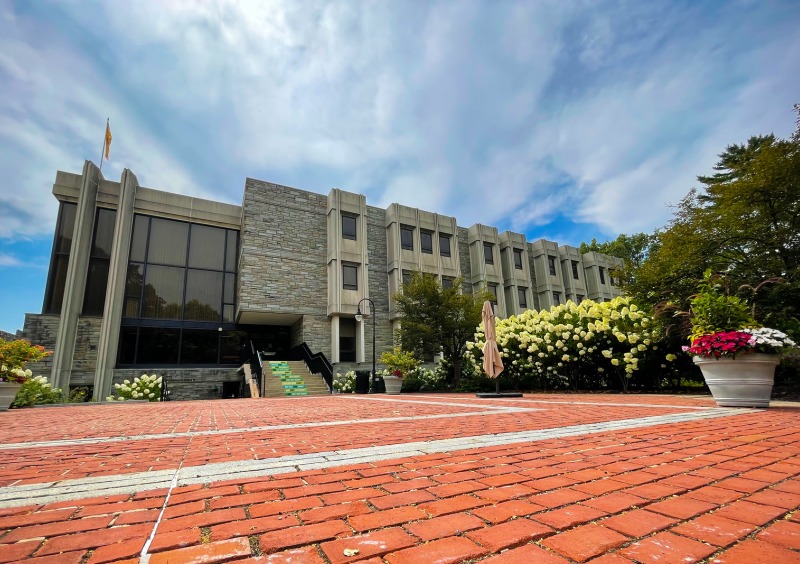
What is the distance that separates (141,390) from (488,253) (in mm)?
22097

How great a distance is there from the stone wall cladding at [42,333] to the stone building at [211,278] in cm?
5

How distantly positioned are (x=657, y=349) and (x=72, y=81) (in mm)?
14364

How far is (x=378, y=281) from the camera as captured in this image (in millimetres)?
22641

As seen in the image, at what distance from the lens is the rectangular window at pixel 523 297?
28125mm

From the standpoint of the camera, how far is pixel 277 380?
16219 mm

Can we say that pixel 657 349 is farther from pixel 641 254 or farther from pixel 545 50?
pixel 641 254

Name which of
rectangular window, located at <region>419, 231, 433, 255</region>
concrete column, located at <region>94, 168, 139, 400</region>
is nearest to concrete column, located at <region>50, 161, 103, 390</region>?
concrete column, located at <region>94, 168, 139, 400</region>

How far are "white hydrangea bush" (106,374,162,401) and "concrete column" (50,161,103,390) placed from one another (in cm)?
289

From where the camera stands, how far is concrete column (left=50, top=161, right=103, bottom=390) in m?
16.1

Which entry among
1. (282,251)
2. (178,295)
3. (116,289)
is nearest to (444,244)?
(282,251)

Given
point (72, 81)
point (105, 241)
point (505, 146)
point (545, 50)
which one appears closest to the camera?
point (72, 81)

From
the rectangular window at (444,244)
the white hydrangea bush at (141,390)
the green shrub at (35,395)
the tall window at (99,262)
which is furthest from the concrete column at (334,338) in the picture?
the tall window at (99,262)

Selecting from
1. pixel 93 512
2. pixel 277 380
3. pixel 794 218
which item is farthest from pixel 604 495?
pixel 277 380

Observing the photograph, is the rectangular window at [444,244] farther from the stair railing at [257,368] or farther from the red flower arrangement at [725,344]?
the red flower arrangement at [725,344]
